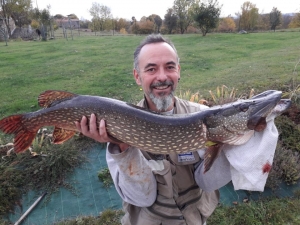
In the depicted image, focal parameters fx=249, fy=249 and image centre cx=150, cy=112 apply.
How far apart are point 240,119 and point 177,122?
371 millimetres

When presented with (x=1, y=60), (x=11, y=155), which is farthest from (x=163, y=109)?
(x=1, y=60)

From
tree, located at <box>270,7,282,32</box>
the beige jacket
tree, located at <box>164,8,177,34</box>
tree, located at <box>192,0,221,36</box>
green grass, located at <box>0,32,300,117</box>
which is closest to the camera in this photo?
the beige jacket

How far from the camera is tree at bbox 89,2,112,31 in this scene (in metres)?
42.3

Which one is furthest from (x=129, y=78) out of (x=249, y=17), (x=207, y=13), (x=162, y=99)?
(x=249, y=17)

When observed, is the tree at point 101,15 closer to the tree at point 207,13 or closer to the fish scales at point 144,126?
the tree at point 207,13

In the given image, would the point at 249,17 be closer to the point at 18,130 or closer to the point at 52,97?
the point at 52,97

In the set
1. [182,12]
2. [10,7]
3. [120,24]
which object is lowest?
[120,24]

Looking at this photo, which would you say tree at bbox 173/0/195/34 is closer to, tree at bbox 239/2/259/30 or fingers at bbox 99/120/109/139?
tree at bbox 239/2/259/30

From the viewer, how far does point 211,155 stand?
1522mm

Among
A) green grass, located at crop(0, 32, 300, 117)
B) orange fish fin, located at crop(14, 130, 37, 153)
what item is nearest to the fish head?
orange fish fin, located at crop(14, 130, 37, 153)

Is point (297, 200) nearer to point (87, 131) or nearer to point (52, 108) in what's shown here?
point (87, 131)

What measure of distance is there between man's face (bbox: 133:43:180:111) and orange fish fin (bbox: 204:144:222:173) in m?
0.49

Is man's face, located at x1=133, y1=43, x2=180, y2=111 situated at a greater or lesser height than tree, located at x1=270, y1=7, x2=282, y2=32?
lesser

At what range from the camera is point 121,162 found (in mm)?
1576
